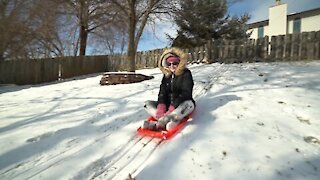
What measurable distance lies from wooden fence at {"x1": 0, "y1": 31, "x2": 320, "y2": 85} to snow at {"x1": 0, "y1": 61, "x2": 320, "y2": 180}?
656cm

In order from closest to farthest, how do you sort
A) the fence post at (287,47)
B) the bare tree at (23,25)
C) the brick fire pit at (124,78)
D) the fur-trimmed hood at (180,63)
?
the fur-trimmed hood at (180,63)
the brick fire pit at (124,78)
the fence post at (287,47)
the bare tree at (23,25)

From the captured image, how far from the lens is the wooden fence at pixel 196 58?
1344 centimetres

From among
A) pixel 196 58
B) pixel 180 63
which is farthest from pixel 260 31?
pixel 180 63

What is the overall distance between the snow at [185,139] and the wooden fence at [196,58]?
6.56 metres

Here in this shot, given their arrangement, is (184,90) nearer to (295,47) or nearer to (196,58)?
(295,47)

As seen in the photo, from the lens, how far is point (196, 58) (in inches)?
627

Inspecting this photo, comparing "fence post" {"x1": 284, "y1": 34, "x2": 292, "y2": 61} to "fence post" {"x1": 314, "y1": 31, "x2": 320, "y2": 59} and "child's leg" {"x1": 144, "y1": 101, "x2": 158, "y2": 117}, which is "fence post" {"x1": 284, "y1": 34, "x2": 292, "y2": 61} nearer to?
"fence post" {"x1": 314, "y1": 31, "x2": 320, "y2": 59}

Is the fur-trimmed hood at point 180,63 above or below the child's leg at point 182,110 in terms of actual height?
above

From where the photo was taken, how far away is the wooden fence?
13438 millimetres

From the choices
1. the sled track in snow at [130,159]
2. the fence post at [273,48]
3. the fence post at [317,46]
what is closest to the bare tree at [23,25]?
the fence post at [273,48]

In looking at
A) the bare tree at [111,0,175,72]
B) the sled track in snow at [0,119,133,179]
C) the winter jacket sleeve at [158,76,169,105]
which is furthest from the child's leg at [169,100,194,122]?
the bare tree at [111,0,175,72]

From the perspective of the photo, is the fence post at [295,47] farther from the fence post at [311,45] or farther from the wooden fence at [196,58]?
the fence post at [311,45]

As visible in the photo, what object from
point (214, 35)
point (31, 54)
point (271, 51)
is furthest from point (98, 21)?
point (271, 51)

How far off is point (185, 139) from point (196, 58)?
11.6 metres
